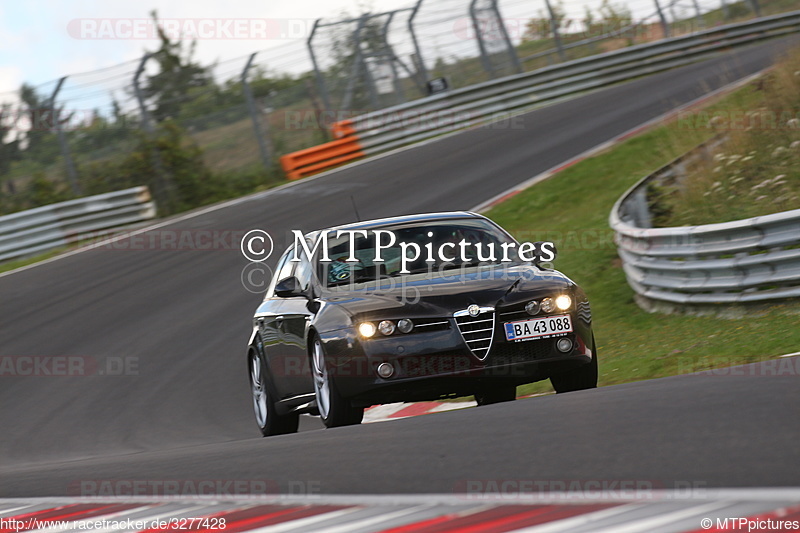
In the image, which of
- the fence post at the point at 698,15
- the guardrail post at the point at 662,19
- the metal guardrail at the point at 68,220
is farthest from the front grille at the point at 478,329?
the fence post at the point at 698,15

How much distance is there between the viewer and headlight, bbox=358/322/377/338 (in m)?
7.19

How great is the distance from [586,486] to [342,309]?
11.8ft

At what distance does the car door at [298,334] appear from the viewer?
8068mm

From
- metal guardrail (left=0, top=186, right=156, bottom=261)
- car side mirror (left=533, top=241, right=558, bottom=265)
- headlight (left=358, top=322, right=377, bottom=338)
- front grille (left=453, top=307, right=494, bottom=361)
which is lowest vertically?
front grille (left=453, top=307, right=494, bottom=361)

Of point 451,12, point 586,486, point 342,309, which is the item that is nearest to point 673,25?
point 451,12

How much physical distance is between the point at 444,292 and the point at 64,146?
1804 centimetres

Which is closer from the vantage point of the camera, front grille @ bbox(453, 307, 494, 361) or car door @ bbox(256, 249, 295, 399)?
front grille @ bbox(453, 307, 494, 361)

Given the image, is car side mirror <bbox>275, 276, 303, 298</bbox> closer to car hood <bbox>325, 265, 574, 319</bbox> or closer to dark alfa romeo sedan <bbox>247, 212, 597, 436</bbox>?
dark alfa romeo sedan <bbox>247, 212, 597, 436</bbox>

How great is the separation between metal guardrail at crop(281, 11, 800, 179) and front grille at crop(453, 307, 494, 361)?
18423 mm

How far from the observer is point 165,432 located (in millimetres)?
10195

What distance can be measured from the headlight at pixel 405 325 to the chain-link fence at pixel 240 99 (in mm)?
17359

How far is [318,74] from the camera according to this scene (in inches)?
1030

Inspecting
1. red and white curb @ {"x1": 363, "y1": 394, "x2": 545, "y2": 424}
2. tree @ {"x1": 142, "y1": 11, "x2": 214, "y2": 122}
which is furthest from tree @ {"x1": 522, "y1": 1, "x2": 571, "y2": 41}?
red and white curb @ {"x1": 363, "y1": 394, "x2": 545, "y2": 424}

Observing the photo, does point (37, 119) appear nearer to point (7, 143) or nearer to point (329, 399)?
point (7, 143)
